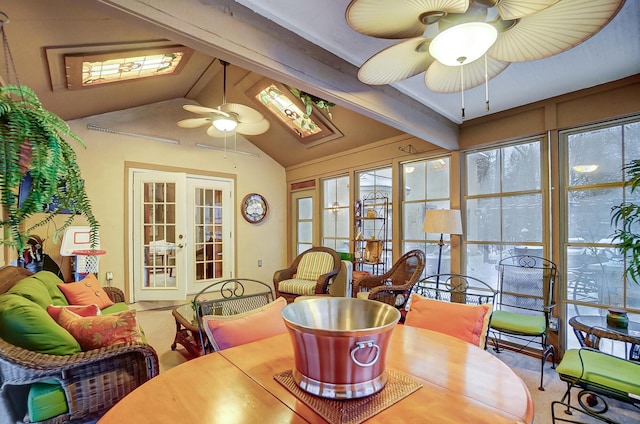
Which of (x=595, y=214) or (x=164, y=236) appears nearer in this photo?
(x=595, y=214)

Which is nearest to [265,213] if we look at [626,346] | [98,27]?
[98,27]

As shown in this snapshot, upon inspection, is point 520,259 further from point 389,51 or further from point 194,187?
point 194,187

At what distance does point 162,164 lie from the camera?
4945 mm

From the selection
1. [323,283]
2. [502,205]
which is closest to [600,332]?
[502,205]

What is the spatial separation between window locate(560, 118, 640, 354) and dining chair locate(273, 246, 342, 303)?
249 centimetres

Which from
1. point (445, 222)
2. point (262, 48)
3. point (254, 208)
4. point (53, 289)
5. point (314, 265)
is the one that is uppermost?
point (262, 48)

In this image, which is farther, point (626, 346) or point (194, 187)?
point (194, 187)

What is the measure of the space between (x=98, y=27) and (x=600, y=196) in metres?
4.36

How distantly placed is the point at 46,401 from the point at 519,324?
3172mm

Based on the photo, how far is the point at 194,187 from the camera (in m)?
5.25

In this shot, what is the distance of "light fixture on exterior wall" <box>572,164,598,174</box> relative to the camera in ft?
9.20

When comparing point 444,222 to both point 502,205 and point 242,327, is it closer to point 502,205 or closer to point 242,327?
point 502,205

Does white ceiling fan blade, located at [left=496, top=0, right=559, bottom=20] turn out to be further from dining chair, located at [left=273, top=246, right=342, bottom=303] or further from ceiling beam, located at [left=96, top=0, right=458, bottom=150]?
dining chair, located at [left=273, top=246, right=342, bottom=303]

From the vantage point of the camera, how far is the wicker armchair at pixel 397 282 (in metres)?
3.28
